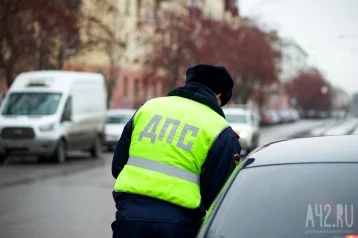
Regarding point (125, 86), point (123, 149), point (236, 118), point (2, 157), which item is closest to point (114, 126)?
point (236, 118)

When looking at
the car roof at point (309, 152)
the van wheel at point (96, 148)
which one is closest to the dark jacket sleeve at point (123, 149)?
the car roof at point (309, 152)

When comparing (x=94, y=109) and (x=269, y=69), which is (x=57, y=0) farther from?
(x=269, y=69)

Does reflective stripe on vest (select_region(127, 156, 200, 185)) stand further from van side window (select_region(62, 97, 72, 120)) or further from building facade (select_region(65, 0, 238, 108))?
building facade (select_region(65, 0, 238, 108))

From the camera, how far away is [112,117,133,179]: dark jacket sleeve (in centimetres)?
488

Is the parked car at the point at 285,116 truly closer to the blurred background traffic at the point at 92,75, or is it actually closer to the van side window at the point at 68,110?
the blurred background traffic at the point at 92,75

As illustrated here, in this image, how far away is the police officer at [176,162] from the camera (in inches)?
176

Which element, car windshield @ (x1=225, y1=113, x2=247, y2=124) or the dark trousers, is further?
car windshield @ (x1=225, y1=113, x2=247, y2=124)

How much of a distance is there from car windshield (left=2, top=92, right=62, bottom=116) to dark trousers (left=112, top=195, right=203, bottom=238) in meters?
19.4

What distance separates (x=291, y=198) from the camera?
4.19 metres

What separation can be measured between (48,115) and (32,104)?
67cm

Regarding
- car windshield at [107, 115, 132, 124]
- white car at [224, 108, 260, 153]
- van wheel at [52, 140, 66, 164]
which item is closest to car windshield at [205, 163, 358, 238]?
van wheel at [52, 140, 66, 164]

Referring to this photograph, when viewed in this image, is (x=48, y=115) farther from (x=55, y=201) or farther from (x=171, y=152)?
(x=171, y=152)

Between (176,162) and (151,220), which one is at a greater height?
(176,162)

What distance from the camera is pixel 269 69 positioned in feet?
236
